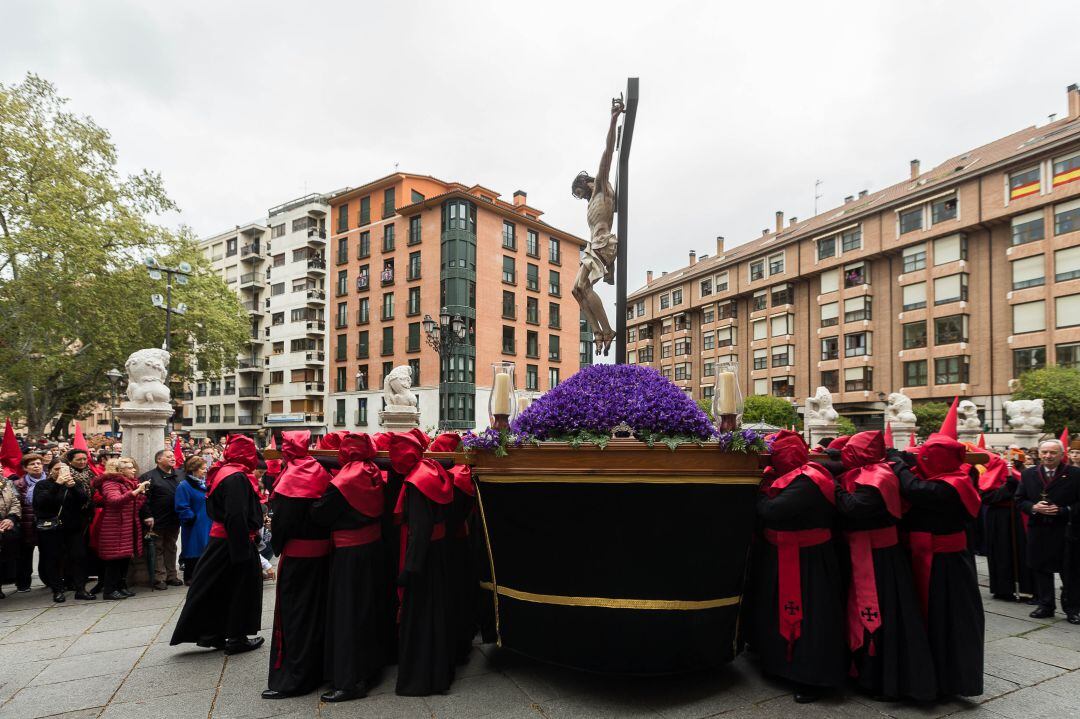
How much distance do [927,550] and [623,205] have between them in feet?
16.2

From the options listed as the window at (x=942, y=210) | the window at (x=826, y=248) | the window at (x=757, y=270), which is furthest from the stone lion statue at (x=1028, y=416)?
the window at (x=757, y=270)

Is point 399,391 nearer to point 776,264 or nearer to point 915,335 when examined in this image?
point 915,335

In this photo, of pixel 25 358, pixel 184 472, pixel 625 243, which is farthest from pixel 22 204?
pixel 625 243

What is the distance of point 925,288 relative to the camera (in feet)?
127

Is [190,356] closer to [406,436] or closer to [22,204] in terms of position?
[22,204]

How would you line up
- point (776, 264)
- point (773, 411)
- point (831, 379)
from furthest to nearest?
point (776, 264) → point (831, 379) → point (773, 411)

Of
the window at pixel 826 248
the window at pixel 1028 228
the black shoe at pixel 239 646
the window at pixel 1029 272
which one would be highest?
the window at pixel 826 248

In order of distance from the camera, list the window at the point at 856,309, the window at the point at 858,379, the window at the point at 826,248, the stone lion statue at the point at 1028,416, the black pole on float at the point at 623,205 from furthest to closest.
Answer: the window at the point at 826,248 < the window at the point at 856,309 < the window at the point at 858,379 < the stone lion statue at the point at 1028,416 < the black pole on float at the point at 623,205

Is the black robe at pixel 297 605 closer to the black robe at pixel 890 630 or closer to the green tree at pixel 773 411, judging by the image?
the black robe at pixel 890 630

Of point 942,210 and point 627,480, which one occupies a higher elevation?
point 942,210

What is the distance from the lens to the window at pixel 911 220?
38975mm

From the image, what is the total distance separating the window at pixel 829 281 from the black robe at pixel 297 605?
151 feet

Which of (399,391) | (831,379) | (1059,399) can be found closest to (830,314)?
(831,379)

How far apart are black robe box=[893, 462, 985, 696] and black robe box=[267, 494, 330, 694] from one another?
437 cm
